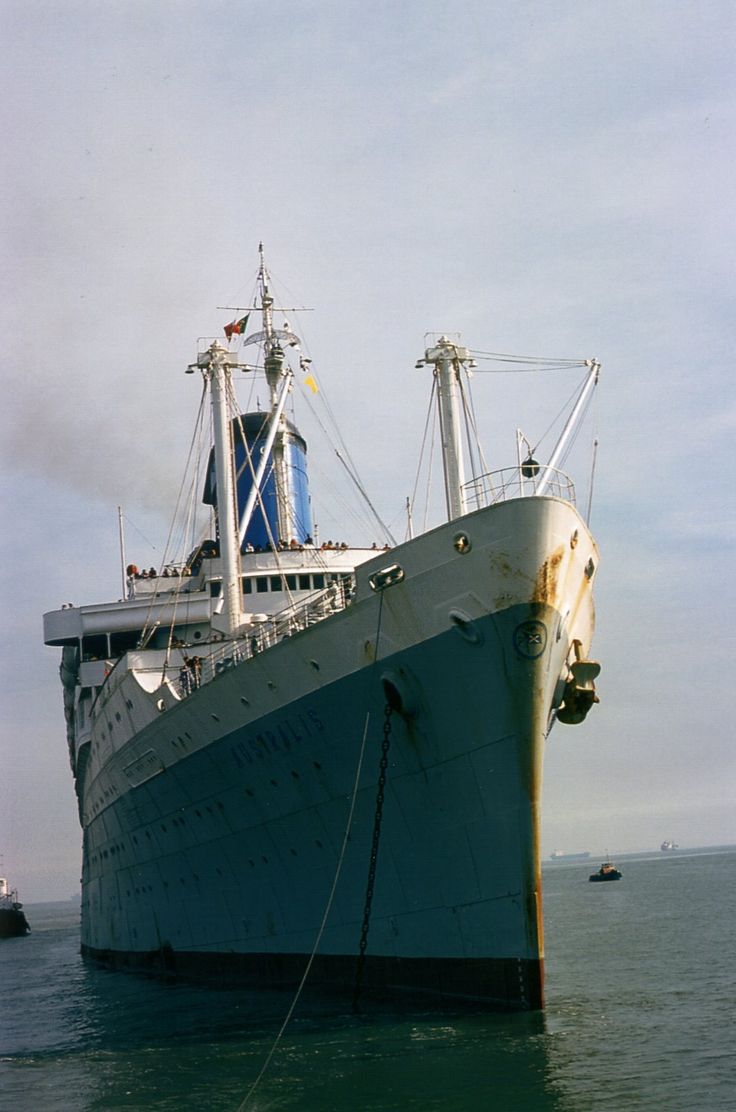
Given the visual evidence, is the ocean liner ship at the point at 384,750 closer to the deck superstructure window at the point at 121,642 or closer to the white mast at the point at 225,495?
the white mast at the point at 225,495

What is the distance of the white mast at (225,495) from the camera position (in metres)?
22.9

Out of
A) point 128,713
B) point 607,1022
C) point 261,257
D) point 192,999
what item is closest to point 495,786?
point 607,1022

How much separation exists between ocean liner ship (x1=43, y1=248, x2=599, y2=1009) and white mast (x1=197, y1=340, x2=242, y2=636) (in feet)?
0.18

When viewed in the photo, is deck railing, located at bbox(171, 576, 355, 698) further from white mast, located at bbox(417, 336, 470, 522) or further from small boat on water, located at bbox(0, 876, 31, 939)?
small boat on water, located at bbox(0, 876, 31, 939)

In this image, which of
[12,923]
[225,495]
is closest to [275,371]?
[225,495]

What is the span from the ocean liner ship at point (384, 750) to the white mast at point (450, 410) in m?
0.04

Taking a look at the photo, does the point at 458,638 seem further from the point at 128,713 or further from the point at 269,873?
the point at 128,713

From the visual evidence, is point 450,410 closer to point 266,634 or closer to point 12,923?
point 266,634

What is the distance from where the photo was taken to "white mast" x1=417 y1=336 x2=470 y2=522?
Result: 18.6 metres

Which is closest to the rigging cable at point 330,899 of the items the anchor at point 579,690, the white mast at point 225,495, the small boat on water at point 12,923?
the anchor at point 579,690

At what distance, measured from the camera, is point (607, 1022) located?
1709 cm

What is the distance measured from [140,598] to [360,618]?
13.6m

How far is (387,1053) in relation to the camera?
46.4 ft

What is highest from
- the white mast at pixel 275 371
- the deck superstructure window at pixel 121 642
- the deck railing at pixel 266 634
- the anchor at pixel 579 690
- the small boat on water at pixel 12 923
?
the white mast at pixel 275 371
